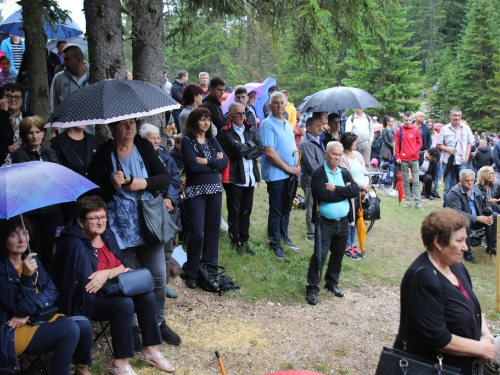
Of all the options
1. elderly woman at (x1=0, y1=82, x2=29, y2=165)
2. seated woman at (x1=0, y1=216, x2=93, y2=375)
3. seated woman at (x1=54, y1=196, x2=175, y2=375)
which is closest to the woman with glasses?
elderly woman at (x1=0, y1=82, x2=29, y2=165)

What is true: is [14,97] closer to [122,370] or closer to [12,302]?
[12,302]

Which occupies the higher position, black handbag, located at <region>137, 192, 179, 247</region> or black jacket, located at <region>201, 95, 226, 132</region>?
black jacket, located at <region>201, 95, 226, 132</region>

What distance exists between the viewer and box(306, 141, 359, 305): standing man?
6344mm

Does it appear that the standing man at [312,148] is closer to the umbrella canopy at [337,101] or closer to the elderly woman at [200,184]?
the umbrella canopy at [337,101]

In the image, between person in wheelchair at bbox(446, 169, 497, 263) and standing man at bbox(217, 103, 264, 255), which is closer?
standing man at bbox(217, 103, 264, 255)

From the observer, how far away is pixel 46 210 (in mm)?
4664

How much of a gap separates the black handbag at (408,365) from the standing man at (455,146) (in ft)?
29.9

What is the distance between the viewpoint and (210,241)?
6324 millimetres

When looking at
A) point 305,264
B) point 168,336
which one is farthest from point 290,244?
point 168,336

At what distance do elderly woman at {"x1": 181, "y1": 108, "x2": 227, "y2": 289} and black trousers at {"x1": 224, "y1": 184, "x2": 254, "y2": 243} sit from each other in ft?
2.97

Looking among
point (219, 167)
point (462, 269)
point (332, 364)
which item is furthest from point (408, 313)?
point (219, 167)

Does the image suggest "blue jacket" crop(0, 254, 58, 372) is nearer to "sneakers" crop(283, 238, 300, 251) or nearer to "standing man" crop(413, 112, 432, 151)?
"sneakers" crop(283, 238, 300, 251)

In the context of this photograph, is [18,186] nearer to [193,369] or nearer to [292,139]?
[193,369]

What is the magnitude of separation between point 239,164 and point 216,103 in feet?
3.99
